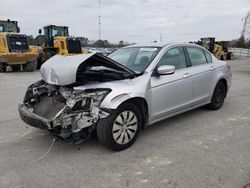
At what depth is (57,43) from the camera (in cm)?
1764

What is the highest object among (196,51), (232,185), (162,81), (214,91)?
(196,51)

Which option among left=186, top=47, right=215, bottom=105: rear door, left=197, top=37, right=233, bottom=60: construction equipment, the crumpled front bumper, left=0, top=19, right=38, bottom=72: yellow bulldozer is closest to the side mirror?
left=186, top=47, right=215, bottom=105: rear door

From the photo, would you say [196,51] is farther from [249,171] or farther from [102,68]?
[249,171]

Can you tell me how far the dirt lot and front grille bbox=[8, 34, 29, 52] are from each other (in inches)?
445

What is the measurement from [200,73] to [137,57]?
136 cm

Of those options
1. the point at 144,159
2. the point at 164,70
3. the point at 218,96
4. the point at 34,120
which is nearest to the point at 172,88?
the point at 164,70

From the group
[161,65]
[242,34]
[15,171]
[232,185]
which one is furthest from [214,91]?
[242,34]

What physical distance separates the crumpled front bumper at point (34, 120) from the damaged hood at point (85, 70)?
1.80ft

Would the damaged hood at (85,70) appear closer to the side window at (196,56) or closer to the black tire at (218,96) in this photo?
the side window at (196,56)

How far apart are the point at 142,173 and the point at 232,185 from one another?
103 cm

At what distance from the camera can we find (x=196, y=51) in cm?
568

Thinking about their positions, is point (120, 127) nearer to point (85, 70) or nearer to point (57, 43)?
point (85, 70)

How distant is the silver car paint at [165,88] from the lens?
3865 mm

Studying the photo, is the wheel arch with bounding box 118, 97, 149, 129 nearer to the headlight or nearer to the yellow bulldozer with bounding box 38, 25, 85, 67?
the headlight
